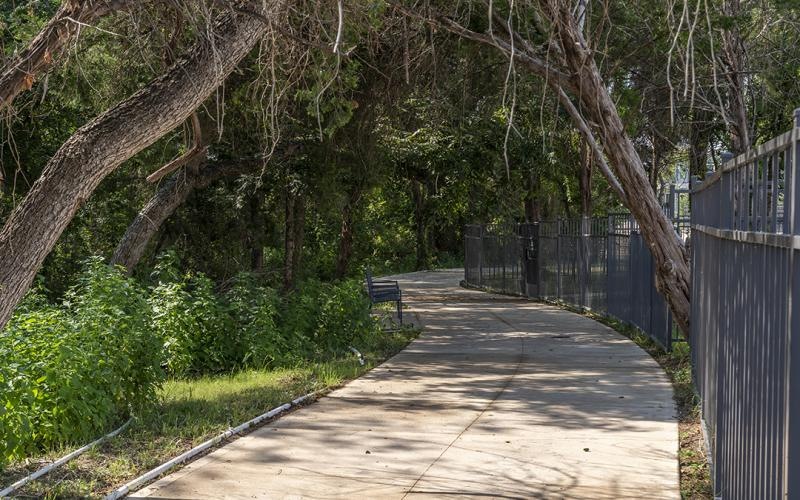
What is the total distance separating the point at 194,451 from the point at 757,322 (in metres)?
5.34

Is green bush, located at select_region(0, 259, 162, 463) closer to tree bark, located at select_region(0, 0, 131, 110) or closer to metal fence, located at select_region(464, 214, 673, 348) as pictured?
tree bark, located at select_region(0, 0, 131, 110)

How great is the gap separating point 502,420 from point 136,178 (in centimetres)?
1213

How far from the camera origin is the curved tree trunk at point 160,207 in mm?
16656

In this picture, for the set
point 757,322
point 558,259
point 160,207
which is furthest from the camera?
point 558,259

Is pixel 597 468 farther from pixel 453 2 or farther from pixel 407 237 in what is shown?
pixel 407 237

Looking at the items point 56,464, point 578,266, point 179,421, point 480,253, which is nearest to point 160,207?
point 179,421

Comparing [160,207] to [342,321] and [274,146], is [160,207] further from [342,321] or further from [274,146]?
[274,146]

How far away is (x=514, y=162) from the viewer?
79.8 feet

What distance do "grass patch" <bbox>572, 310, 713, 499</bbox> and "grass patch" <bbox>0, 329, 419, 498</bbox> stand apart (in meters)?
3.79

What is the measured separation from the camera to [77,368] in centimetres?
839

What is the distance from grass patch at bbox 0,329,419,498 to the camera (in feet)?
23.7

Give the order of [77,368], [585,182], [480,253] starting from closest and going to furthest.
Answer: [77,368] < [585,182] < [480,253]

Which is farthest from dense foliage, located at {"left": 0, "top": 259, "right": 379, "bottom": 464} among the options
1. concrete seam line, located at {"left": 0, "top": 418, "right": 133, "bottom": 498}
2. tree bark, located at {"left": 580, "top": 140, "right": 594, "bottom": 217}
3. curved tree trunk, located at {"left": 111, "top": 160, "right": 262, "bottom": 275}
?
tree bark, located at {"left": 580, "top": 140, "right": 594, "bottom": 217}

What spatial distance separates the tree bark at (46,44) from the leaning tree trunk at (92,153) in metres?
0.47
